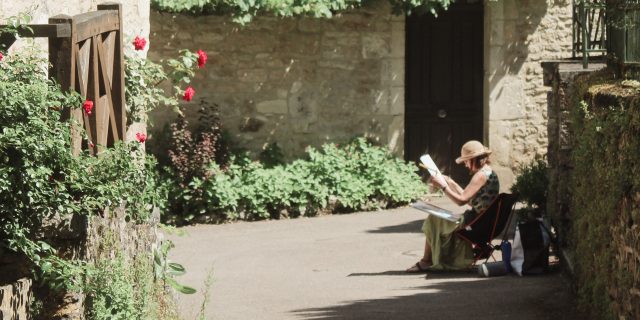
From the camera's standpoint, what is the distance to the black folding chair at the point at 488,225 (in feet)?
34.5

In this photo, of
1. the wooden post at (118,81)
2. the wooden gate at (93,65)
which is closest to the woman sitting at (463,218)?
the wooden post at (118,81)

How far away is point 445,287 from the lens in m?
10.1

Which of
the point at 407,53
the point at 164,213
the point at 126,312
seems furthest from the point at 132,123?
the point at 407,53

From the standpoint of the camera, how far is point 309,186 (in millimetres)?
14711

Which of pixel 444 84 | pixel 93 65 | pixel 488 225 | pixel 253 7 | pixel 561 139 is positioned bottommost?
pixel 488 225

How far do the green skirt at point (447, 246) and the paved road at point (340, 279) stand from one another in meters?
0.12

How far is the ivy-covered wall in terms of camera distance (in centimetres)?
676

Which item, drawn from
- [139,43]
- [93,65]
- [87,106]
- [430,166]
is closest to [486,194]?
[430,166]

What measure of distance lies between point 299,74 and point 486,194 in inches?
205

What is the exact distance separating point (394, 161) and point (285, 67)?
1.82 meters

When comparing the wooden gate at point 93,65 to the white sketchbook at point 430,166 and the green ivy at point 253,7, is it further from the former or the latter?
the green ivy at point 253,7

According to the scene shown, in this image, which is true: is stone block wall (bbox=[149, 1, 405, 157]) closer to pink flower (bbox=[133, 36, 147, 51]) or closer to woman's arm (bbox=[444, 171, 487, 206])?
woman's arm (bbox=[444, 171, 487, 206])

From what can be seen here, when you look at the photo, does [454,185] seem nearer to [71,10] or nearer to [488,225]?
[488,225]

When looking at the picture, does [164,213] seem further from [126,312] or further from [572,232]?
[126,312]
